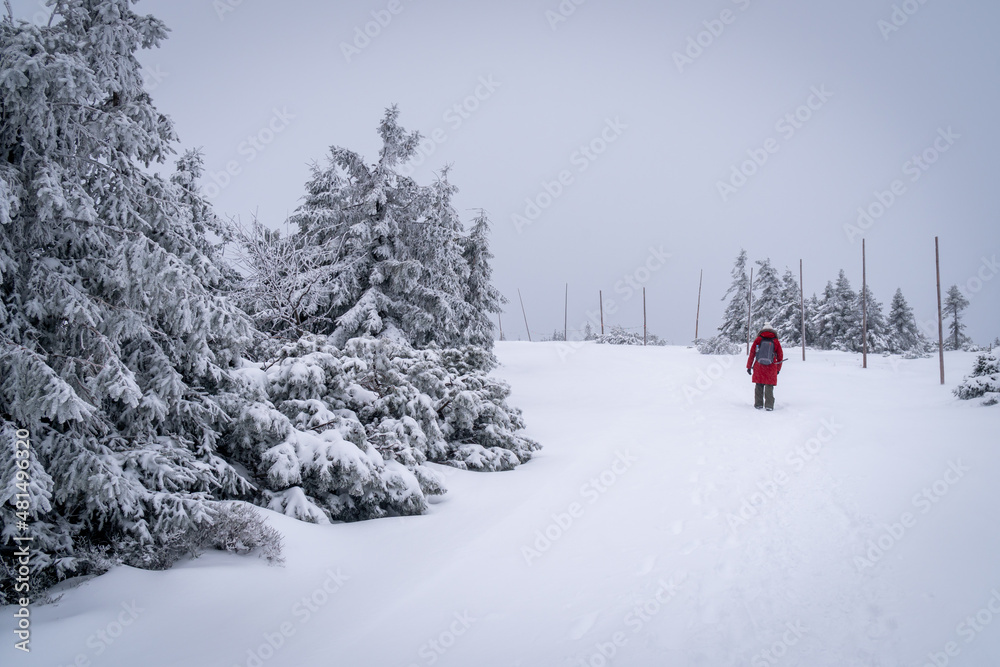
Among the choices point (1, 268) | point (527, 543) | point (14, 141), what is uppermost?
point (14, 141)

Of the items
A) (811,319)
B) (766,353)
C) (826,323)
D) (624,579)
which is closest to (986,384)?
(766,353)

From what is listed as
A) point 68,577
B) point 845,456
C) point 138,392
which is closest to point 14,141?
point 138,392

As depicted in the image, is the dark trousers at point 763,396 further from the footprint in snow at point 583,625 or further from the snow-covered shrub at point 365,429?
the footprint in snow at point 583,625

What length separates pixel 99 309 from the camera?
13.2ft

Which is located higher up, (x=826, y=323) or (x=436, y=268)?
(x=436, y=268)

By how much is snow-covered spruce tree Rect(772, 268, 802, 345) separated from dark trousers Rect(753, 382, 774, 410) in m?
30.2

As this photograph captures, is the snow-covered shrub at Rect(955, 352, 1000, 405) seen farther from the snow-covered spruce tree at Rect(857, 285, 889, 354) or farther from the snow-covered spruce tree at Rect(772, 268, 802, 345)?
the snow-covered spruce tree at Rect(857, 285, 889, 354)

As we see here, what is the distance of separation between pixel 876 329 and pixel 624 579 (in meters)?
46.2

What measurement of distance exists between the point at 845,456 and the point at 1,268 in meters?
9.63

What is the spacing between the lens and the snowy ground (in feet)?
9.64

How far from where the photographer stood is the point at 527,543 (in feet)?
15.7

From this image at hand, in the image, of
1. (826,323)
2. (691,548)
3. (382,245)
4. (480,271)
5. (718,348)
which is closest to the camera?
(691,548)

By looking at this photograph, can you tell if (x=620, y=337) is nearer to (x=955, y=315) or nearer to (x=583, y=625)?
(x=955, y=315)

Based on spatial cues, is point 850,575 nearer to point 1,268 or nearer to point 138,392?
point 138,392
